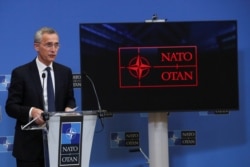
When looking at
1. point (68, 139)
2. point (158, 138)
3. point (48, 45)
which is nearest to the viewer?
point (68, 139)

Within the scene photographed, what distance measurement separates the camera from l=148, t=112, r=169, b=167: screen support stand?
10.4 feet

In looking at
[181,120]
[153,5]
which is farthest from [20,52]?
[181,120]

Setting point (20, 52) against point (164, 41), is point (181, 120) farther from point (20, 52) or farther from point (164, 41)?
point (20, 52)

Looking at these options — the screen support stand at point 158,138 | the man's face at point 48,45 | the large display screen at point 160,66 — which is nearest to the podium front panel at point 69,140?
the man's face at point 48,45

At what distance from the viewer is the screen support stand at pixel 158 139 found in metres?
3.16

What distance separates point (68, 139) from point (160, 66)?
3.55 ft

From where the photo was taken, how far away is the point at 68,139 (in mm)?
2244

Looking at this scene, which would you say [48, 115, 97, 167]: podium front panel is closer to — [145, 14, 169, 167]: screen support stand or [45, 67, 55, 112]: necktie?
[45, 67, 55, 112]: necktie

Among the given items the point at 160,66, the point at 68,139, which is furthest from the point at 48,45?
the point at 160,66

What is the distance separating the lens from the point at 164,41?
3039mm

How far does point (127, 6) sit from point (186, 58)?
30.9 inches

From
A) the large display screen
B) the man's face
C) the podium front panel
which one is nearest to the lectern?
the podium front panel

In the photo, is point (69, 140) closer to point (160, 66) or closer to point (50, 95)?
point (50, 95)

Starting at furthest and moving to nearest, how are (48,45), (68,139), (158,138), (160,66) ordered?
(158,138)
(160,66)
(48,45)
(68,139)
